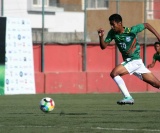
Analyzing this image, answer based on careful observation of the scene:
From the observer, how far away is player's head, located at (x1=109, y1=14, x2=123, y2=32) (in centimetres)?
1703

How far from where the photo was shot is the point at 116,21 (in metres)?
17.0

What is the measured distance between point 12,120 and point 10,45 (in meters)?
13.9

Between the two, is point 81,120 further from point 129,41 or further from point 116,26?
point 129,41

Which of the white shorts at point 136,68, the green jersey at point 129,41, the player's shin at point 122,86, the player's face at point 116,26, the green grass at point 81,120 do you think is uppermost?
the player's face at point 116,26

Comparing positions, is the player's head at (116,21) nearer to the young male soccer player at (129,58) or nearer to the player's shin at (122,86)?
the young male soccer player at (129,58)

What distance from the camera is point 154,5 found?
35.4 meters

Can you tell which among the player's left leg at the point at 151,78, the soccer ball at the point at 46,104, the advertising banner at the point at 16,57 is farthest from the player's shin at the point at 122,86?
the advertising banner at the point at 16,57

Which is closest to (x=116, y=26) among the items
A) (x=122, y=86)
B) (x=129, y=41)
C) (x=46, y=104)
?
(x=129, y=41)

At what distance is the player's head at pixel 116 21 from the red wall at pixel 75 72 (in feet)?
40.8

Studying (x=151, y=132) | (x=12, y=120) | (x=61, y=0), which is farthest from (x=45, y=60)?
(x=151, y=132)

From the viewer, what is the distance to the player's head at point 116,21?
17.0 metres

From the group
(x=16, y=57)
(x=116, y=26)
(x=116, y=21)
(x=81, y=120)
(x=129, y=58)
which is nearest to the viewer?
(x=81, y=120)

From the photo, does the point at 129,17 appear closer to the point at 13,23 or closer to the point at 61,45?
the point at 61,45

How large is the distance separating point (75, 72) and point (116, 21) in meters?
13.8
